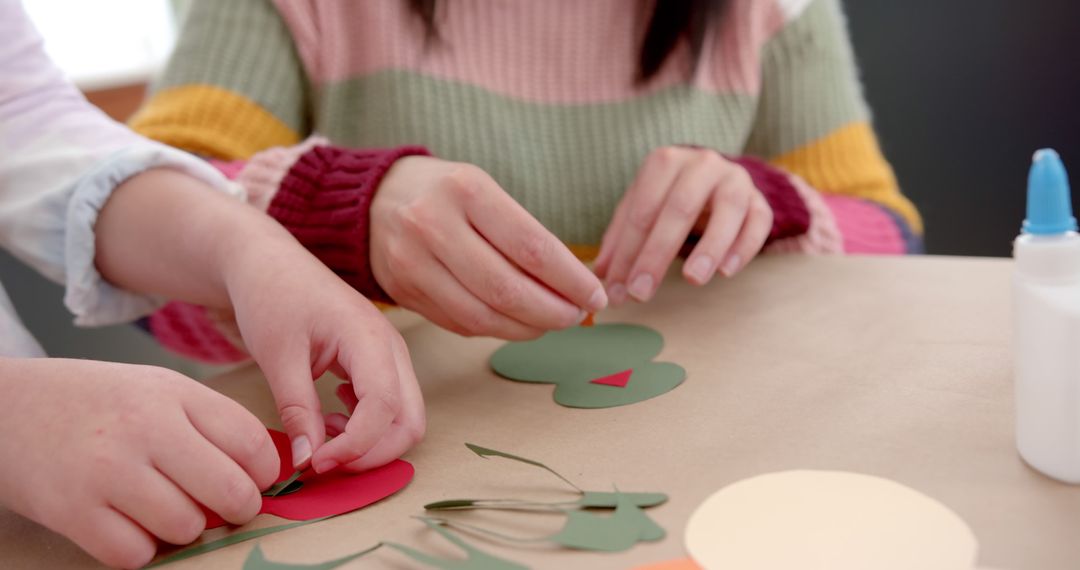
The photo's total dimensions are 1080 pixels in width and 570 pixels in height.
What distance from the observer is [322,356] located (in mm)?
449

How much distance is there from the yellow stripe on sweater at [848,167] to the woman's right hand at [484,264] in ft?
1.65

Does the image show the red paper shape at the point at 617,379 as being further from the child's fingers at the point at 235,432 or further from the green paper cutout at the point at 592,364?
the child's fingers at the point at 235,432

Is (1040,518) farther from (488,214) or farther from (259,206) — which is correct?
(259,206)

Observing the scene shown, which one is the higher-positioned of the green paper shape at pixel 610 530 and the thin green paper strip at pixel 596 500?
the green paper shape at pixel 610 530

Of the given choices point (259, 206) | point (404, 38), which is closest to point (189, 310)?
point (259, 206)

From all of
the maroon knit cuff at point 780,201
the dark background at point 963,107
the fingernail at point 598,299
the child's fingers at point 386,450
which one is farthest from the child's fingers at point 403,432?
the dark background at point 963,107

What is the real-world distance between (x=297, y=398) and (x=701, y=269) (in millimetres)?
277

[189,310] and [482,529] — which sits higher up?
[482,529]

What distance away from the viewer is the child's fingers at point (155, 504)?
0.34m

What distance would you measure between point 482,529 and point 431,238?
0.19 m

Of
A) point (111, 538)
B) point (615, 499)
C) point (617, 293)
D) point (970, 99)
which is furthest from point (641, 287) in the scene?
point (970, 99)

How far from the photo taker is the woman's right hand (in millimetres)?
Answer: 484

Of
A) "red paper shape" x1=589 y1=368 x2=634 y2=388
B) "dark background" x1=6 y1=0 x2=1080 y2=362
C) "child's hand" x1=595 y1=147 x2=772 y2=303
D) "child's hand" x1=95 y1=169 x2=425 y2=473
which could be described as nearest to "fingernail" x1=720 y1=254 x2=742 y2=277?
"child's hand" x1=595 y1=147 x2=772 y2=303

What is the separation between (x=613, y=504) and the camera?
0.36 meters
